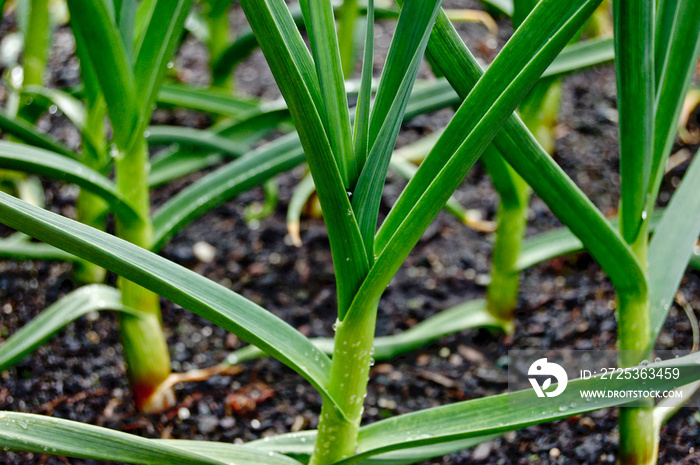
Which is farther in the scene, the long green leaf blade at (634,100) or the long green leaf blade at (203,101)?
the long green leaf blade at (203,101)

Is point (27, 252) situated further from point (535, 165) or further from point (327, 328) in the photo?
point (535, 165)

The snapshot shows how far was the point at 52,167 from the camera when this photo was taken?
0.68 meters

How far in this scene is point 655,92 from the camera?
61 cm

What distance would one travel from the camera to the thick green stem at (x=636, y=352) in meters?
0.65

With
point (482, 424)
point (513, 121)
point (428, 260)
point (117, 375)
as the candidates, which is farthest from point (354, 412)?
point (428, 260)

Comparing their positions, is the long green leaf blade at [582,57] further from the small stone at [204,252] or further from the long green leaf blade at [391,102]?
the small stone at [204,252]

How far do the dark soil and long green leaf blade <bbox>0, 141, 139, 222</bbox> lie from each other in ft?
1.19

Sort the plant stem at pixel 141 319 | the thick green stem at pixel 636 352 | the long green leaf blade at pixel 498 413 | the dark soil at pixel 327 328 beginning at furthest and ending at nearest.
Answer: the dark soil at pixel 327 328
the plant stem at pixel 141 319
the thick green stem at pixel 636 352
the long green leaf blade at pixel 498 413

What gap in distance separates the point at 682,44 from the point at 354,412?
469 mm

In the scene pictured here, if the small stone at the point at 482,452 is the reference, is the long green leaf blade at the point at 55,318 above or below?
above

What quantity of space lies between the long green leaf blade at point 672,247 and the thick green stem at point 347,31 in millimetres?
602

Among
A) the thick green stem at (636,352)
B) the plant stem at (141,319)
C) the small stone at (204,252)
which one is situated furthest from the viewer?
the small stone at (204,252)

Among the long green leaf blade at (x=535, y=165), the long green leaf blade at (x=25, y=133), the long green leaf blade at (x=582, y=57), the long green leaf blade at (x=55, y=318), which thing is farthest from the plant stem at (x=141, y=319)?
the long green leaf blade at (x=582, y=57)

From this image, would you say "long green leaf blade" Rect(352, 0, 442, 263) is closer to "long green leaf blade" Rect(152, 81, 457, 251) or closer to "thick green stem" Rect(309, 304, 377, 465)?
"thick green stem" Rect(309, 304, 377, 465)
